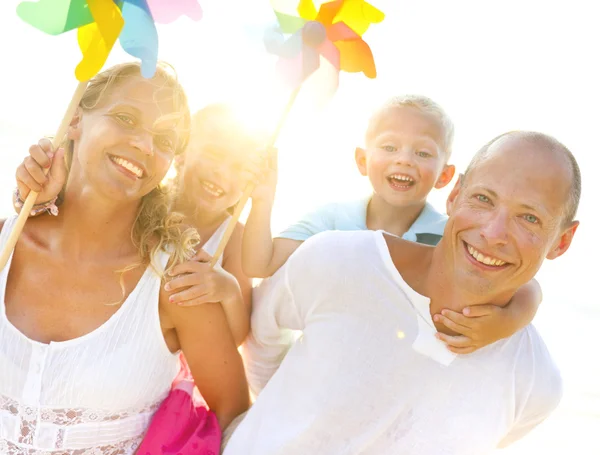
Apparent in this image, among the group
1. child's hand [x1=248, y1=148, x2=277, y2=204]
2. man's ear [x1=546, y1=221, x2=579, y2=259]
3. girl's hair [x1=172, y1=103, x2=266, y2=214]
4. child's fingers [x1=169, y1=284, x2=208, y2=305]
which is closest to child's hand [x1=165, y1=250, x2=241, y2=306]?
child's fingers [x1=169, y1=284, x2=208, y2=305]

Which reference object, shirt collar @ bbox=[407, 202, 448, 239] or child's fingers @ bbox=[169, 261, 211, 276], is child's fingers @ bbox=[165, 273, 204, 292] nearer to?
child's fingers @ bbox=[169, 261, 211, 276]

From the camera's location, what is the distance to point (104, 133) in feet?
9.46

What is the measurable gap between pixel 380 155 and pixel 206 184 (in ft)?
2.76

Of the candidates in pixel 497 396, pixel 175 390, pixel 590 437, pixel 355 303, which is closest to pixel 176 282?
pixel 175 390

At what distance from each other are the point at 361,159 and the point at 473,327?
1622mm

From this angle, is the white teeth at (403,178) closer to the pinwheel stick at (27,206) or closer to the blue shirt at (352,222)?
the blue shirt at (352,222)

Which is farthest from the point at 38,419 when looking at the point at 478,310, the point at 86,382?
the point at 478,310

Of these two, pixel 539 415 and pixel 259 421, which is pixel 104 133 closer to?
pixel 259 421

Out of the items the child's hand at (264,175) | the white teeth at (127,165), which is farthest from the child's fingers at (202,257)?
the white teeth at (127,165)

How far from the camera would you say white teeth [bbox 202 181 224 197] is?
365 cm

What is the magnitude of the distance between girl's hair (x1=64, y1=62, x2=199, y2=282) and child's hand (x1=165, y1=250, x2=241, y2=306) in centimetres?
7

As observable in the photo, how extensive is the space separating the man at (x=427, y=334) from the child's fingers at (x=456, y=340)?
1.7 inches

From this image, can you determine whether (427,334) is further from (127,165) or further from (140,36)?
(140,36)

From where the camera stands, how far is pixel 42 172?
9.00 ft
